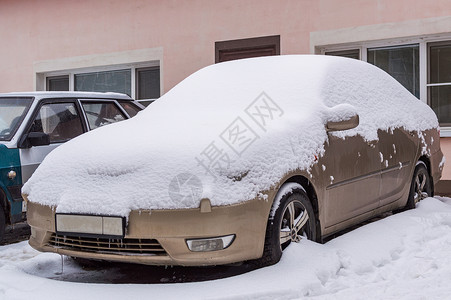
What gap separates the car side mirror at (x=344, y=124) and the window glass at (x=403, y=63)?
14.8ft

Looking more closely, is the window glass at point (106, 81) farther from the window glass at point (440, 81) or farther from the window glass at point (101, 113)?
the window glass at point (440, 81)

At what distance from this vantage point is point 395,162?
557 cm

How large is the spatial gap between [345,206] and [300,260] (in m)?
0.91

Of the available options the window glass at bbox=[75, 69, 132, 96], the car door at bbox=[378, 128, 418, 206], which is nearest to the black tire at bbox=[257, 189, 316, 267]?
the car door at bbox=[378, 128, 418, 206]

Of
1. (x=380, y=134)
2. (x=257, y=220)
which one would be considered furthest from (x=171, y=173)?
(x=380, y=134)

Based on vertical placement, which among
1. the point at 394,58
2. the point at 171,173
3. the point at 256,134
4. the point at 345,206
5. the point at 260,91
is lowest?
the point at 345,206

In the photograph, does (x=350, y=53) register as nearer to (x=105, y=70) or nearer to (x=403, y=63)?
Result: (x=403, y=63)

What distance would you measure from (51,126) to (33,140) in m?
0.52

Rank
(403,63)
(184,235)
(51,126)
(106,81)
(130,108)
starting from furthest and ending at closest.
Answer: (106,81) → (403,63) → (130,108) → (51,126) → (184,235)

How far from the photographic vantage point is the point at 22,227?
6770mm

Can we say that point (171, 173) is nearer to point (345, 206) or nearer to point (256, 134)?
point (256, 134)

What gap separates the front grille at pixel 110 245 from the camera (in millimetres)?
3691

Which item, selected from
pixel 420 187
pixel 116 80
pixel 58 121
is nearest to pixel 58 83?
pixel 116 80

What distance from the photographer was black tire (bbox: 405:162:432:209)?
19.9 ft
